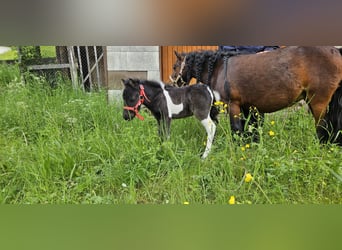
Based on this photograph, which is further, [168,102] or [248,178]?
[168,102]

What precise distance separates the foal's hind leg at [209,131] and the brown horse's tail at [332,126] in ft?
1.01

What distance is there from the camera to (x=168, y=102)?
3.10 feet

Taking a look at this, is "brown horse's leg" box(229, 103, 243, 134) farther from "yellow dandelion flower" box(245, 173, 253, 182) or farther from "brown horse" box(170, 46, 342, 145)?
"yellow dandelion flower" box(245, 173, 253, 182)

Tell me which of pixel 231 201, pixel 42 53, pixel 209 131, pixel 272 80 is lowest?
pixel 231 201

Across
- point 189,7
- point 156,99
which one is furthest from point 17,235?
point 189,7

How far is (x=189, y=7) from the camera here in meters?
0.57

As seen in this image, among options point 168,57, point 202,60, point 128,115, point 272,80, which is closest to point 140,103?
point 128,115

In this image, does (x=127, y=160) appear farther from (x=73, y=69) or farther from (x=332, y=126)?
(x=332, y=126)

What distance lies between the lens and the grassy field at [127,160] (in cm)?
78

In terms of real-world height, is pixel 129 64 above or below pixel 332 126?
above

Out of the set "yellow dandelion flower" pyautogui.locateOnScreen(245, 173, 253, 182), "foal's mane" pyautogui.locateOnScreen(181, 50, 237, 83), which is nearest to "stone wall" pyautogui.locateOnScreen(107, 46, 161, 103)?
"foal's mane" pyautogui.locateOnScreen(181, 50, 237, 83)

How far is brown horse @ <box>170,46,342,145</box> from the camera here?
941mm

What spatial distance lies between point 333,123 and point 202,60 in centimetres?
45

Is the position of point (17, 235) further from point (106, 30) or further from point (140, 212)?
point (106, 30)
